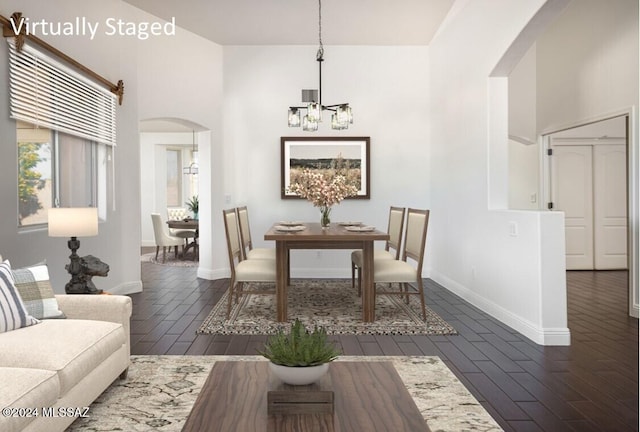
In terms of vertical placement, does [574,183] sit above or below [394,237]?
above

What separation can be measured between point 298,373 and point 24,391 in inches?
39.2

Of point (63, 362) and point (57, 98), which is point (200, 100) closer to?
point (57, 98)

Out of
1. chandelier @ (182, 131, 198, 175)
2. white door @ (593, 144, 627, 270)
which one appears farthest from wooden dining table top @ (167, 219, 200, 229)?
white door @ (593, 144, 627, 270)

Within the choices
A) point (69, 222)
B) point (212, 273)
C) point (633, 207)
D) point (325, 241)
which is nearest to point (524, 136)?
point (633, 207)

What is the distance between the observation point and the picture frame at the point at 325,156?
6.47 metres

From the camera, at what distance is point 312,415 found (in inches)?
60.5

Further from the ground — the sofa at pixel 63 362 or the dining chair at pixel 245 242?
the dining chair at pixel 245 242

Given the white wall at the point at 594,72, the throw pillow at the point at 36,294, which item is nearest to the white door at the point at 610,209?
the white wall at the point at 594,72

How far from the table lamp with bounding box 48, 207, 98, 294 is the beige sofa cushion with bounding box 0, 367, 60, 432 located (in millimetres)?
1568

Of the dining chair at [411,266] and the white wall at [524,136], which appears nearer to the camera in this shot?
the dining chair at [411,266]

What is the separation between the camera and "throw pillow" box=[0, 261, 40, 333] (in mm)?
2209

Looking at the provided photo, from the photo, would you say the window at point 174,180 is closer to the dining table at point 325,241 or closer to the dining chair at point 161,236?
the dining chair at point 161,236

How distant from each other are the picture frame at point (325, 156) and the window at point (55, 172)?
2424 mm

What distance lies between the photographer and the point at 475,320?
13.6 ft
